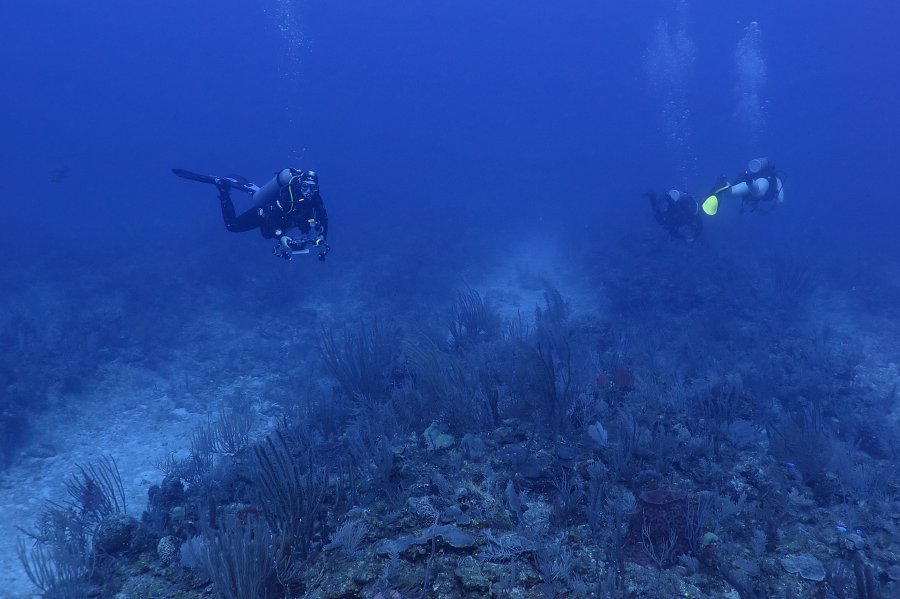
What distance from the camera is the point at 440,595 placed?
2.92 metres

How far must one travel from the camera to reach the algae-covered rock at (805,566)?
3.56 metres

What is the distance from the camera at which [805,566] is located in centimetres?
365

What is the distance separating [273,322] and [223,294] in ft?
12.1

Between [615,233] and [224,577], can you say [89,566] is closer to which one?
[224,577]

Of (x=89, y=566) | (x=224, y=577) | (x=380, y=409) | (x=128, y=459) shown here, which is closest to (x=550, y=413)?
(x=380, y=409)

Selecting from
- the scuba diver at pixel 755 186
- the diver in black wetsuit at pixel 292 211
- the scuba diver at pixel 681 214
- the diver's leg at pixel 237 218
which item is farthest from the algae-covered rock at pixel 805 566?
the scuba diver at pixel 681 214

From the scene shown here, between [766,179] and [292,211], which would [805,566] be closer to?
[292,211]

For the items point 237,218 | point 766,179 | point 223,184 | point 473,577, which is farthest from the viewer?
point 766,179

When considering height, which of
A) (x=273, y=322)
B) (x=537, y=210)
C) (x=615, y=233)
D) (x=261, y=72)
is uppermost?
(x=261, y=72)

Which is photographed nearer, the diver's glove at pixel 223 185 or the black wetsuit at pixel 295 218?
the black wetsuit at pixel 295 218

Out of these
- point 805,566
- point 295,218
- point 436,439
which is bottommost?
point 805,566

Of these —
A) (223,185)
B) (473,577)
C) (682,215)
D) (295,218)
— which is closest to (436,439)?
(473,577)

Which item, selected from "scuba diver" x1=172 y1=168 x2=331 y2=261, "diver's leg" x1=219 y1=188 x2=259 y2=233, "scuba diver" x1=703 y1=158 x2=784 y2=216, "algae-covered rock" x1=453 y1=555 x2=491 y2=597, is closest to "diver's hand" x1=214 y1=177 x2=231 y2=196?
"diver's leg" x1=219 y1=188 x2=259 y2=233

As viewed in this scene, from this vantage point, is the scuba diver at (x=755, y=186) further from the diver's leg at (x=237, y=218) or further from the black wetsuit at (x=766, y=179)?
the diver's leg at (x=237, y=218)
